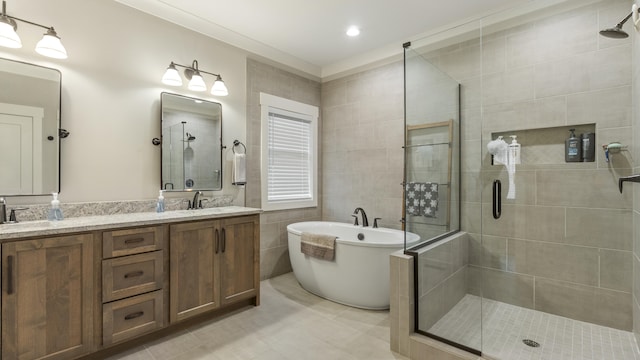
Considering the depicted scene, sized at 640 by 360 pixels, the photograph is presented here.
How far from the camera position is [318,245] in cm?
295

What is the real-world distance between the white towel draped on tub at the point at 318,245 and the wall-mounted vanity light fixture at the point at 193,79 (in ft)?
5.65

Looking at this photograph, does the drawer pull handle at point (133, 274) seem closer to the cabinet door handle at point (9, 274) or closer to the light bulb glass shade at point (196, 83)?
the cabinet door handle at point (9, 274)

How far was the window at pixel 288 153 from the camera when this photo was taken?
3.63 m

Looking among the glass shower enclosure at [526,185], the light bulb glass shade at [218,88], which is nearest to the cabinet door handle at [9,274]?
the light bulb glass shade at [218,88]

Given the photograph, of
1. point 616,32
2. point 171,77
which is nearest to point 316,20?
point 171,77

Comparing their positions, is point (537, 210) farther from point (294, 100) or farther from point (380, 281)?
point (294, 100)

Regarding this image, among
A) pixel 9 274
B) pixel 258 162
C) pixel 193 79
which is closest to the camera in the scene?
pixel 9 274

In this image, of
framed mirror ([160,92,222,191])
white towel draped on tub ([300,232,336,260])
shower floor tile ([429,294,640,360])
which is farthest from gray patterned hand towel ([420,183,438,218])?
framed mirror ([160,92,222,191])

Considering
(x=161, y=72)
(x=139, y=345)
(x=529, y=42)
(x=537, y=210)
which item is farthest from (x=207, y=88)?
(x=537, y=210)

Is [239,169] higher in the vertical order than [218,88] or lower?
lower

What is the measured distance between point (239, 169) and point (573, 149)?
3059 millimetres

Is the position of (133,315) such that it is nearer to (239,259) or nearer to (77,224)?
(77,224)

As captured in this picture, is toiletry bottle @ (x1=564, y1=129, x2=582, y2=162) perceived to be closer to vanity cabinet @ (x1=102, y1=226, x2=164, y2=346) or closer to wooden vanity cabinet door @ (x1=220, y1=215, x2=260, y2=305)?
wooden vanity cabinet door @ (x1=220, y1=215, x2=260, y2=305)

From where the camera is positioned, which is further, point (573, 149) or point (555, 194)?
point (555, 194)
